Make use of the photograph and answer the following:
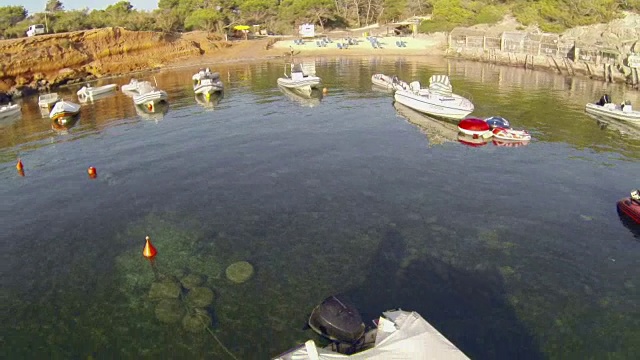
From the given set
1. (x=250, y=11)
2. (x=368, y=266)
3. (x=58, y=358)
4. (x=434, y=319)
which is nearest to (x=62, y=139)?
(x=58, y=358)

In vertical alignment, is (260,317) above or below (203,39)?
below

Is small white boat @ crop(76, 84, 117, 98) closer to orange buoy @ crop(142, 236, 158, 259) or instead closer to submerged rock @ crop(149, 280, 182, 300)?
orange buoy @ crop(142, 236, 158, 259)

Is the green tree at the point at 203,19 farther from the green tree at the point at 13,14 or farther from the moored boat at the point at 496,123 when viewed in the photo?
the moored boat at the point at 496,123

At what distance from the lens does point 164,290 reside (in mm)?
18641

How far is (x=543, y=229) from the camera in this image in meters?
22.6

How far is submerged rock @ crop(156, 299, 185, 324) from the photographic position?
17.0 m

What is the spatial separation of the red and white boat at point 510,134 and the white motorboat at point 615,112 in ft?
34.6

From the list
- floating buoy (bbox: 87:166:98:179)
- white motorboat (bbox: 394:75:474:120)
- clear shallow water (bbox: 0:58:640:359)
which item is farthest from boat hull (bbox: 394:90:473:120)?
floating buoy (bbox: 87:166:98:179)

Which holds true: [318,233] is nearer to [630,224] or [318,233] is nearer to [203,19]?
[630,224]

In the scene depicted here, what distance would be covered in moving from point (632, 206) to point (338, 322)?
1746 centimetres

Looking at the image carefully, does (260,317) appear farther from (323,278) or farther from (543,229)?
(543,229)

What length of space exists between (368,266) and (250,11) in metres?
110

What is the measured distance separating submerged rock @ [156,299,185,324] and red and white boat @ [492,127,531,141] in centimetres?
2782

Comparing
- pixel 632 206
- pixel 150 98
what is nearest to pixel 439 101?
pixel 632 206
